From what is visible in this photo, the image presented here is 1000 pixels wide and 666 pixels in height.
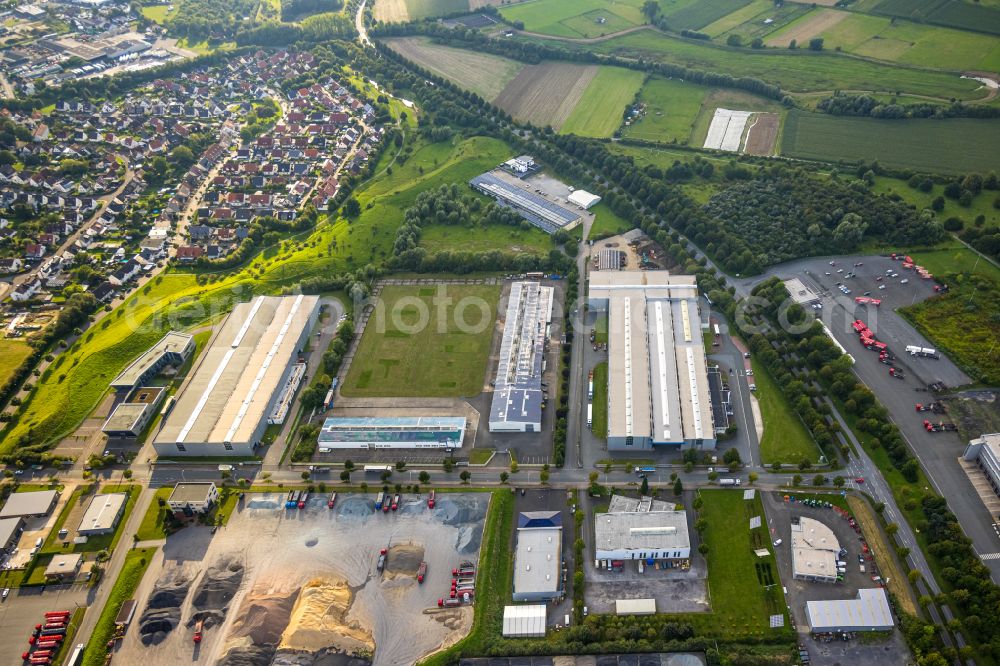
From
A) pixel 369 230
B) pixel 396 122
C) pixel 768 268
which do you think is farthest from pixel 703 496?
pixel 396 122

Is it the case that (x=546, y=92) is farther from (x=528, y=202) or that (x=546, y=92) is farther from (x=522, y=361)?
(x=522, y=361)

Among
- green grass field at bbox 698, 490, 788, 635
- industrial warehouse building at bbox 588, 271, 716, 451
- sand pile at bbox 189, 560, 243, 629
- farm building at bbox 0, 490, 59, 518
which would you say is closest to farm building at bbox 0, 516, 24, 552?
farm building at bbox 0, 490, 59, 518

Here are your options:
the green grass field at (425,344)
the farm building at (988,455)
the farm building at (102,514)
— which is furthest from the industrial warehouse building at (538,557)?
the farm building at (988,455)

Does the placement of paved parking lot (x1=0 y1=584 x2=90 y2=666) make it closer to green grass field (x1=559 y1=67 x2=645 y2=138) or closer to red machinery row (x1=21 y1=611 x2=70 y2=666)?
red machinery row (x1=21 y1=611 x2=70 y2=666)

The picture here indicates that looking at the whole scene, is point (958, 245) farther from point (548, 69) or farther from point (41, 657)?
point (41, 657)

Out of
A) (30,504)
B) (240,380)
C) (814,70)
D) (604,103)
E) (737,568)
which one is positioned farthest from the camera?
(814,70)

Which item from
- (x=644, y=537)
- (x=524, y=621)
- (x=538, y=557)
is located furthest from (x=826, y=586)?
(x=524, y=621)
